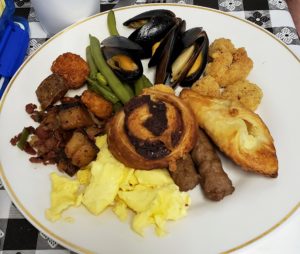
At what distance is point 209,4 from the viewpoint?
3.07 m

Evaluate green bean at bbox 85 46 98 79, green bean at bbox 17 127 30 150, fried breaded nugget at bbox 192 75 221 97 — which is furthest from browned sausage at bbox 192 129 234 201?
green bean at bbox 17 127 30 150

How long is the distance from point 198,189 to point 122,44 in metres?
1.01

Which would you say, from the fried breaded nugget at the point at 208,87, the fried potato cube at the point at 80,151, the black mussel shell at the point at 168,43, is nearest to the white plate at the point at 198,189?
the fried potato cube at the point at 80,151

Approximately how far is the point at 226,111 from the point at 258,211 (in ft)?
1.86

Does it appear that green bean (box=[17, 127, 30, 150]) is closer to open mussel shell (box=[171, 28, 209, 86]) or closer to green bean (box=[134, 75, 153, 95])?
green bean (box=[134, 75, 153, 95])

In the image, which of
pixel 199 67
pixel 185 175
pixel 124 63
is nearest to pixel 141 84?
pixel 124 63

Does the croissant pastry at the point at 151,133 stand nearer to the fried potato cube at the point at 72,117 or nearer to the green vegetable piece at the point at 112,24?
the fried potato cube at the point at 72,117

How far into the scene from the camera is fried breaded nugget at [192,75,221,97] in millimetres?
2383

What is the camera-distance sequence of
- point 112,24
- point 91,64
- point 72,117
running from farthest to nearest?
point 112,24 < point 91,64 < point 72,117

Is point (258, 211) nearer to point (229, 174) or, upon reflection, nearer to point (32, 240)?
point (229, 174)

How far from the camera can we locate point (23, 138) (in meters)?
2.19

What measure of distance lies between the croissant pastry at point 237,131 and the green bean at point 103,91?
42cm

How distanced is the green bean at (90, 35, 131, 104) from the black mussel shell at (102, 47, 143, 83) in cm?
3

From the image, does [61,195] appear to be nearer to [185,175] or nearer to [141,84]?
[185,175]
